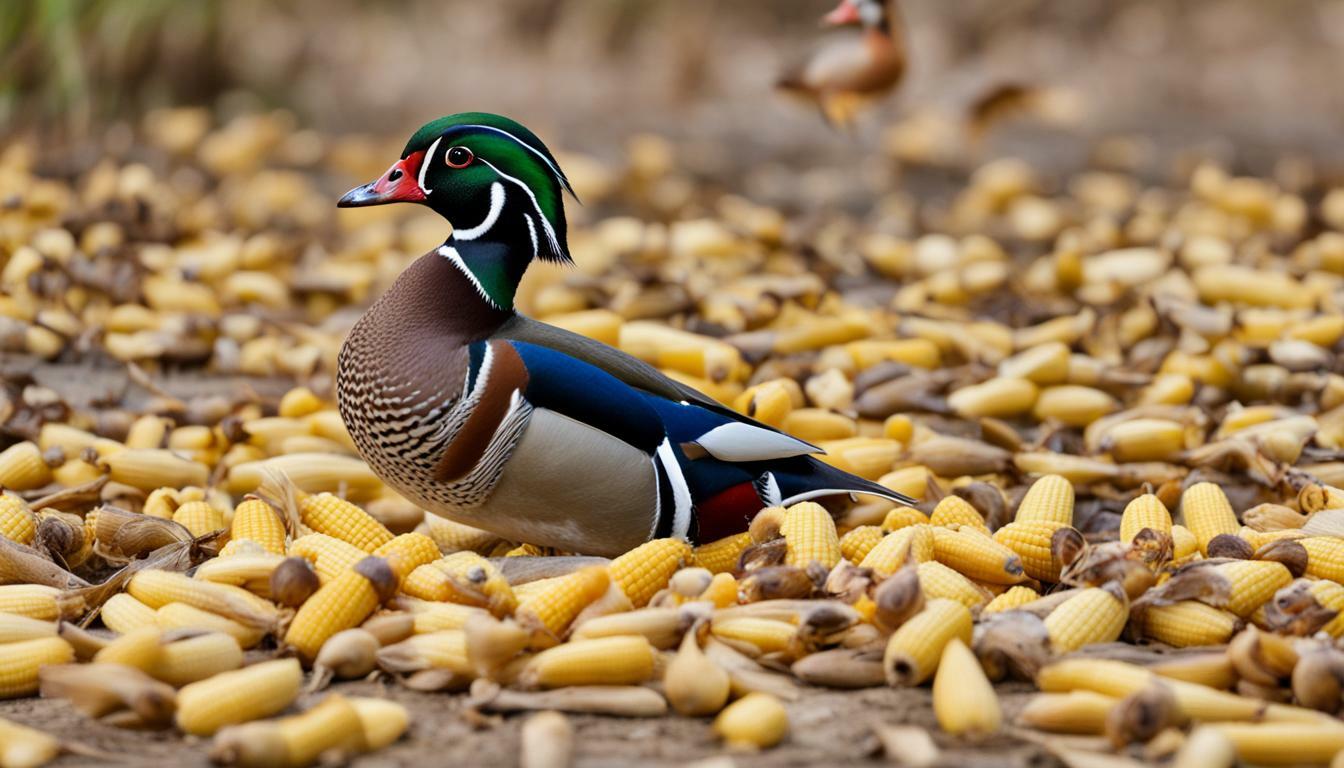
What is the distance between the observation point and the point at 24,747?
1.99m

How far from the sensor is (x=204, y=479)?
338cm

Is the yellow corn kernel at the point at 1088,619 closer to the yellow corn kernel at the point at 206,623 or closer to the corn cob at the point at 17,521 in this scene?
the yellow corn kernel at the point at 206,623

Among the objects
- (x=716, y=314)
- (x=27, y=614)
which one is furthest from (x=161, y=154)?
(x=27, y=614)

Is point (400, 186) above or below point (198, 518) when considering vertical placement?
above

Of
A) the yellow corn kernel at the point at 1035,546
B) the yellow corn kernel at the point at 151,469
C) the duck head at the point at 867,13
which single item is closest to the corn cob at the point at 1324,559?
the yellow corn kernel at the point at 1035,546

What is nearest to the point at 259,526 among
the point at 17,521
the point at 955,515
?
the point at 17,521

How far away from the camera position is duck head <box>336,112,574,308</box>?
2.77 meters

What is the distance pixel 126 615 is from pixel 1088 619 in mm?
1669

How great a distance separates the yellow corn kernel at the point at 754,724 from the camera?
2.07 meters

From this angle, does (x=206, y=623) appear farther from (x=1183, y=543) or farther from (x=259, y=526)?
(x=1183, y=543)

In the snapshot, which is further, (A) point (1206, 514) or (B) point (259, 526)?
(A) point (1206, 514)

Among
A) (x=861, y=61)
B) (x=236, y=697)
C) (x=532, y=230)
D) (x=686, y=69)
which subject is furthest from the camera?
(x=686, y=69)

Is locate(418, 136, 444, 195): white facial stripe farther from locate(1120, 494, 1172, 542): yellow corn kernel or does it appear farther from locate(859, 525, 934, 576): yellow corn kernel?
locate(1120, 494, 1172, 542): yellow corn kernel

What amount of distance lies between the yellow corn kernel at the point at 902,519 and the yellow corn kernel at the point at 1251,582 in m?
0.67
